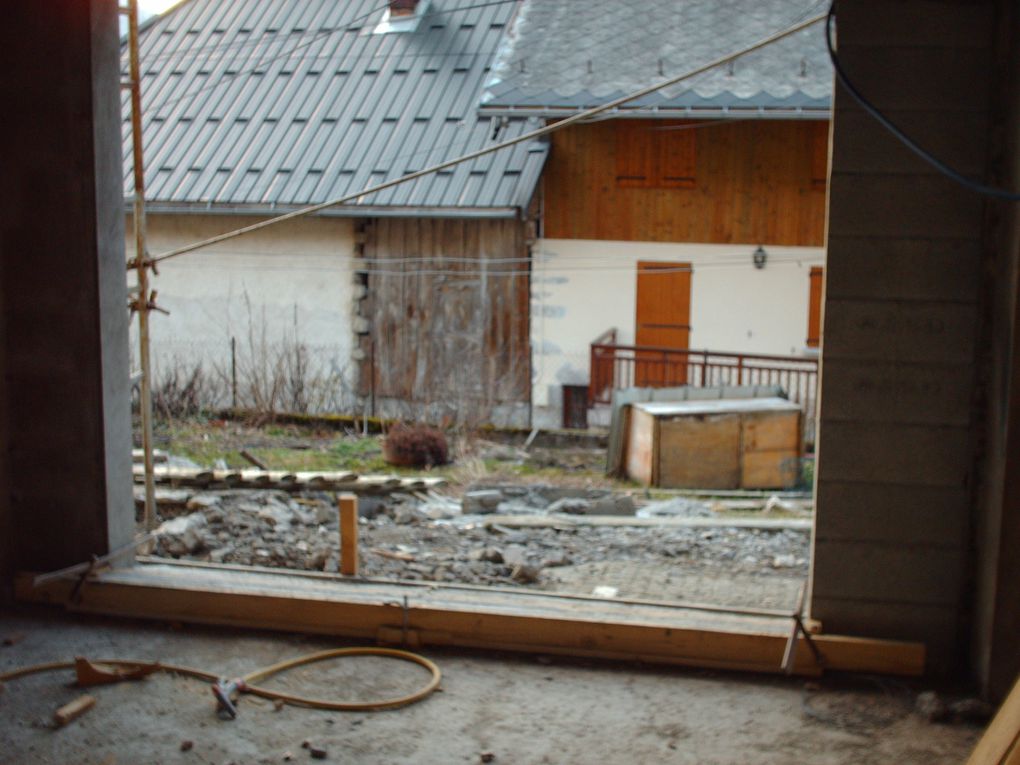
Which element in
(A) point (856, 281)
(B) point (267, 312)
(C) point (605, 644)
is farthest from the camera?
(B) point (267, 312)

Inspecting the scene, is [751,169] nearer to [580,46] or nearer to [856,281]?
[580,46]

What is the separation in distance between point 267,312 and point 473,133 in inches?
149

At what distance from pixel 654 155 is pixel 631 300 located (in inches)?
75.9

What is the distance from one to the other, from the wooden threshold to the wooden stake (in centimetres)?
74

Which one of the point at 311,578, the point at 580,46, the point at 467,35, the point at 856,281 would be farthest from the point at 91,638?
the point at 467,35

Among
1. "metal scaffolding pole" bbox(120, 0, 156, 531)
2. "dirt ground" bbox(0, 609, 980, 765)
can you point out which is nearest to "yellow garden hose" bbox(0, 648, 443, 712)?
"dirt ground" bbox(0, 609, 980, 765)

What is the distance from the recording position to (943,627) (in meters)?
3.88

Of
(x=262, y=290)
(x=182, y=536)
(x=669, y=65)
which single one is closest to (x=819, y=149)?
(x=669, y=65)

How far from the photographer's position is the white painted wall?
14688mm

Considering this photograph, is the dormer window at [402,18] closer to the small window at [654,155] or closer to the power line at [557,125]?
the small window at [654,155]

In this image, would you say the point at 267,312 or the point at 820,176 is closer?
the point at 820,176

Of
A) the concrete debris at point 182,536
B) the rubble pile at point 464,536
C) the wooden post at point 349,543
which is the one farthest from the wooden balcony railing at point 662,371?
the wooden post at point 349,543

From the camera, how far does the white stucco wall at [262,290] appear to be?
50.7 feet

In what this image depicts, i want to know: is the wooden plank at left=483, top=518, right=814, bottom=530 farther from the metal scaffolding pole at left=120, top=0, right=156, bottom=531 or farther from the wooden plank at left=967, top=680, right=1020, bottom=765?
the wooden plank at left=967, top=680, right=1020, bottom=765
